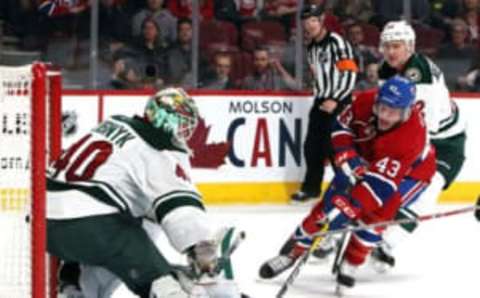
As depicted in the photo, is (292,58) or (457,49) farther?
(457,49)

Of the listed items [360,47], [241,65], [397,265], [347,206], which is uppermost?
[360,47]

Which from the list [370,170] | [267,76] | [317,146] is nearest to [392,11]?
[267,76]

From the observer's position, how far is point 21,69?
11.1 feet

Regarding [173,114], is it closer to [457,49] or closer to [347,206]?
[347,206]

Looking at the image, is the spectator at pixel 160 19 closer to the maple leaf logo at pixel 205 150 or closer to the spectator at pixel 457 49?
the maple leaf logo at pixel 205 150

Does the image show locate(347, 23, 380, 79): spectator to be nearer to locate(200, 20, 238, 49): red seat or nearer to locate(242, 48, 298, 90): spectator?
locate(242, 48, 298, 90): spectator

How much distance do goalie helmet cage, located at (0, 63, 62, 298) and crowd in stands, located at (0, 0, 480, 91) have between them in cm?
339

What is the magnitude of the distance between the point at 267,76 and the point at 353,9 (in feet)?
2.56

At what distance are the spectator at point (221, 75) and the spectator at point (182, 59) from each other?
6 centimetres

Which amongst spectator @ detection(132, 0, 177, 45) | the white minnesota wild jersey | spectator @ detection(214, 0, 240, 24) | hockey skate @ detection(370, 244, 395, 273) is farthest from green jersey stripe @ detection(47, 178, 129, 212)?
spectator @ detection(214, 0, 240, 24)

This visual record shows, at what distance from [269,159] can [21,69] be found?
12.4 feet

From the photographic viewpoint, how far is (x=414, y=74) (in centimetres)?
507

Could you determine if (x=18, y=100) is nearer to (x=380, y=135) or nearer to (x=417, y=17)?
Answer: (x=380, y=135)

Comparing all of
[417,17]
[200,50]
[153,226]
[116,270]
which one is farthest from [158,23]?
[116,270]
